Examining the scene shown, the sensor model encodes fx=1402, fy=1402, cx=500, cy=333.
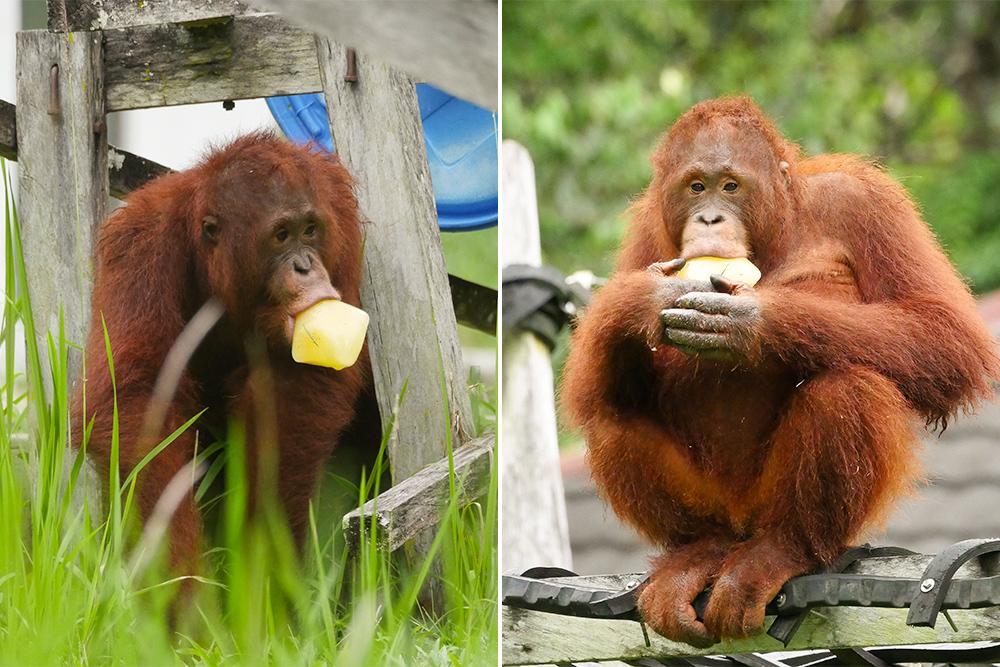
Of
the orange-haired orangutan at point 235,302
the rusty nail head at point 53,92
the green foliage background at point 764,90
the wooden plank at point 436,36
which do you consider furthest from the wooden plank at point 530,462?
the green foliage background at point 764,90

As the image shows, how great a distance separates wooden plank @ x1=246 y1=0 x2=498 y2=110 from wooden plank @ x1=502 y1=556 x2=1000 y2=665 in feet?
3.68

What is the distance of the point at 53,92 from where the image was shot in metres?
2.50

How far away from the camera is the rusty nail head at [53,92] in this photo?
2496 millimetres

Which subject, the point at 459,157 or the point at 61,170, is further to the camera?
the point at 459,157

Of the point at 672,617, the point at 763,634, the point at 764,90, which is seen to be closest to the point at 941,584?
the point at 763,634

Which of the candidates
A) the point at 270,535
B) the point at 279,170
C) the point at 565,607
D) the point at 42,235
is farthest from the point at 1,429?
the point at 565,607

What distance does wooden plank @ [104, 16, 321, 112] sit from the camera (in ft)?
8.32

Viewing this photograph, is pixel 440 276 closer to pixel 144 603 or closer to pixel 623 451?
pixel 623 451

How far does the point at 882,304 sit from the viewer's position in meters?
2.58

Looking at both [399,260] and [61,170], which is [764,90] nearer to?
[399,260]

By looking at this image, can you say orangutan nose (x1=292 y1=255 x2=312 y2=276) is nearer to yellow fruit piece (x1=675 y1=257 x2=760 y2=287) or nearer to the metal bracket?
yellow fruit piece (x1=675 y1=257 x2=760 y2=287)

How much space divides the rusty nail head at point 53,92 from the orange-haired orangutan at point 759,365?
3.41 feet

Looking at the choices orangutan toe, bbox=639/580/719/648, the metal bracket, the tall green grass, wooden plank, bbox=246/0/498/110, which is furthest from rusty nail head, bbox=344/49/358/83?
the metal bracket

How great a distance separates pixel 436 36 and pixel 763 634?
4.20 feet
